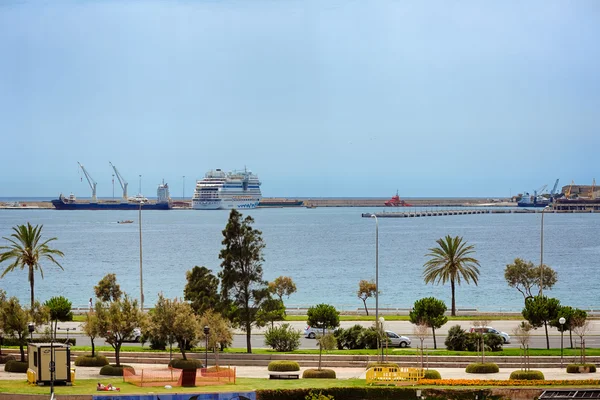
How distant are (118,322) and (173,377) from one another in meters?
5.20

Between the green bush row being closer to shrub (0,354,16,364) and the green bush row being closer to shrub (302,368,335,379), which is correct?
shrub (302,368,335,379)

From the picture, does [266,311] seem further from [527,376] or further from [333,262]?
[333,262]

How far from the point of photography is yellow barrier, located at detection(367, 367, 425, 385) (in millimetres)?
31125

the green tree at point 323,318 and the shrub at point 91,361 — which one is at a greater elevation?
the green tree at point 323,318

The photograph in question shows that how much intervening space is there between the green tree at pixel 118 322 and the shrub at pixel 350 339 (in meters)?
9.72

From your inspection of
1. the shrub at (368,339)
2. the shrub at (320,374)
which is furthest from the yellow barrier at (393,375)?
the shrub at (368,339)

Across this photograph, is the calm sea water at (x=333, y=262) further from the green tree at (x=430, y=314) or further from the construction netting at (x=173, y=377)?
the construction netting at (x=173, y=377)

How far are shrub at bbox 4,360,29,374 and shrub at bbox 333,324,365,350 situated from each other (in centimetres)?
1381

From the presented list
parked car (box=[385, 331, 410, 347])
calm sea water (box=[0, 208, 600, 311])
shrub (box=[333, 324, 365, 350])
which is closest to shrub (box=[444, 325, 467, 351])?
parked car (box=[385, 331, 410, 347])

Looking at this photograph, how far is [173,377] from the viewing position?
30.5 meters

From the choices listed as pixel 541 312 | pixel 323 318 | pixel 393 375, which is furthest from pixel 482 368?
pixel 323 318

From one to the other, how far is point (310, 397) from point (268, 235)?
15783cm

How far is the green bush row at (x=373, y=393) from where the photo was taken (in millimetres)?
29266

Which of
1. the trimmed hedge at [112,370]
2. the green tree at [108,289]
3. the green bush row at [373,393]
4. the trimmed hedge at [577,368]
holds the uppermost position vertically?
the green tree at [108,289]
